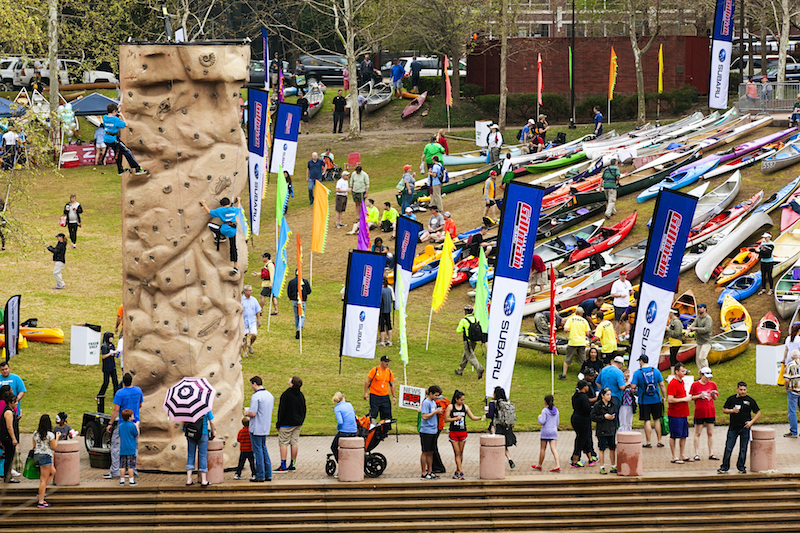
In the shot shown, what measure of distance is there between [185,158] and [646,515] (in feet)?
30.5

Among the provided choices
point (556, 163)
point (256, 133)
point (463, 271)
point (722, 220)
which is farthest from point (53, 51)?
point (722, 220)

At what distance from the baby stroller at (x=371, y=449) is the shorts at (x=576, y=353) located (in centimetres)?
706

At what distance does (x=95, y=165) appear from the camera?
46469 mm

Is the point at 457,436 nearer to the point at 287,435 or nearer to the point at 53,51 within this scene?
the point at 287,435

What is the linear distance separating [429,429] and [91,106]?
35.1 metres

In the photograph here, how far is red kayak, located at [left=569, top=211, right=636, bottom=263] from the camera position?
31.9 m

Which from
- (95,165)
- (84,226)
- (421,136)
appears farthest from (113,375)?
(421,136)

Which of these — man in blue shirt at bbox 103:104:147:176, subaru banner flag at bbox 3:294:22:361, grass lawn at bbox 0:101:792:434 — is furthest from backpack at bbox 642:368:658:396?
subaru banner flag at bbox 3:294:22:361

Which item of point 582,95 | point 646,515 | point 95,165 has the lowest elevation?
point 646,515

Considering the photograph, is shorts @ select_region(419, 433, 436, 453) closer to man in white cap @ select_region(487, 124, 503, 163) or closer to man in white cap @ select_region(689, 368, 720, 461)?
man in white cap @ select_region(689, 368, 720, 461)

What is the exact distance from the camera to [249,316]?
80.1 feet

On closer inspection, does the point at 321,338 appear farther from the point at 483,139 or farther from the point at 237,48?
the point at 483,139

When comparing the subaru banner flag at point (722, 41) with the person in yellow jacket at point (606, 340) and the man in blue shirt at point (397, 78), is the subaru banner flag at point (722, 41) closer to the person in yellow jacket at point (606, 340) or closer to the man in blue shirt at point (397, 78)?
the person in yellow jacket at point (606, 340)

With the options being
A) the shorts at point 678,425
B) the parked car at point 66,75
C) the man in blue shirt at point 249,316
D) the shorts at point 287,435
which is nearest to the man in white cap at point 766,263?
the shorts at point 678,425
